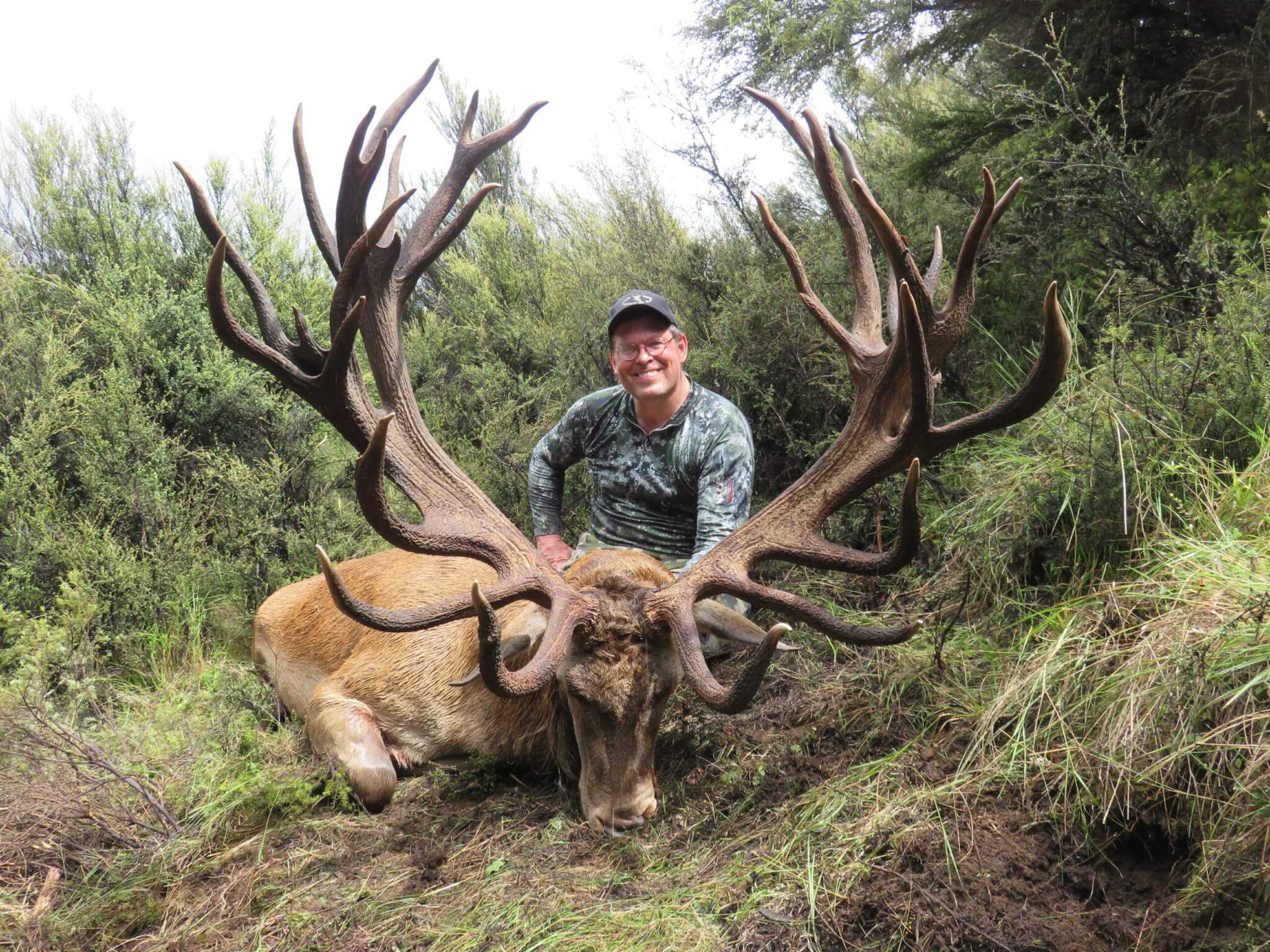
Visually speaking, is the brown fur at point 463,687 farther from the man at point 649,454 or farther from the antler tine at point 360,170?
the antler tine at point 360,170

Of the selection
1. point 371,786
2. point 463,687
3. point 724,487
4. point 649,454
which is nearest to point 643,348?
point 649,454

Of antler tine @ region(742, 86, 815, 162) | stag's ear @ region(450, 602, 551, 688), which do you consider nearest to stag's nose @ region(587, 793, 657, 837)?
stag's ear @ region(450, 602, 551, 688)

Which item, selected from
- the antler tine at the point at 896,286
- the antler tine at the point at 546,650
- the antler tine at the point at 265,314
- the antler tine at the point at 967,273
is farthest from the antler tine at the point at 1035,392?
the antler tine at the point at 265,314

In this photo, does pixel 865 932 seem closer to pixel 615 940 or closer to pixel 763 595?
pixel 615 940

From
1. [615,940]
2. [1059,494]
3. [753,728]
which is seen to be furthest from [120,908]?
[1059,494]

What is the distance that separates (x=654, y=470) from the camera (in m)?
4.83

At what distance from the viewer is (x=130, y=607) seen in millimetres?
6500

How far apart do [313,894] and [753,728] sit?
5.76ft

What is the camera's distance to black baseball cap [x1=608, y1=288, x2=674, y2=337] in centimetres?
470

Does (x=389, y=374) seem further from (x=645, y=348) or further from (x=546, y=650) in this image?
(x=546, y=650)

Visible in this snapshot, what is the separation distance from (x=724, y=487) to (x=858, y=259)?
1.20 m

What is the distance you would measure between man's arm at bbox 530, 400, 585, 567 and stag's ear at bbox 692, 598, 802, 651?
1.60 meters

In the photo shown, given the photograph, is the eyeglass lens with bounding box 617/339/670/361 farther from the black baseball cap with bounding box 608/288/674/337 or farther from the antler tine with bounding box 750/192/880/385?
the antler tine with bounding box 750/192/880/385

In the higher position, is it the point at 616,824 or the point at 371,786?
the point at 371,786
